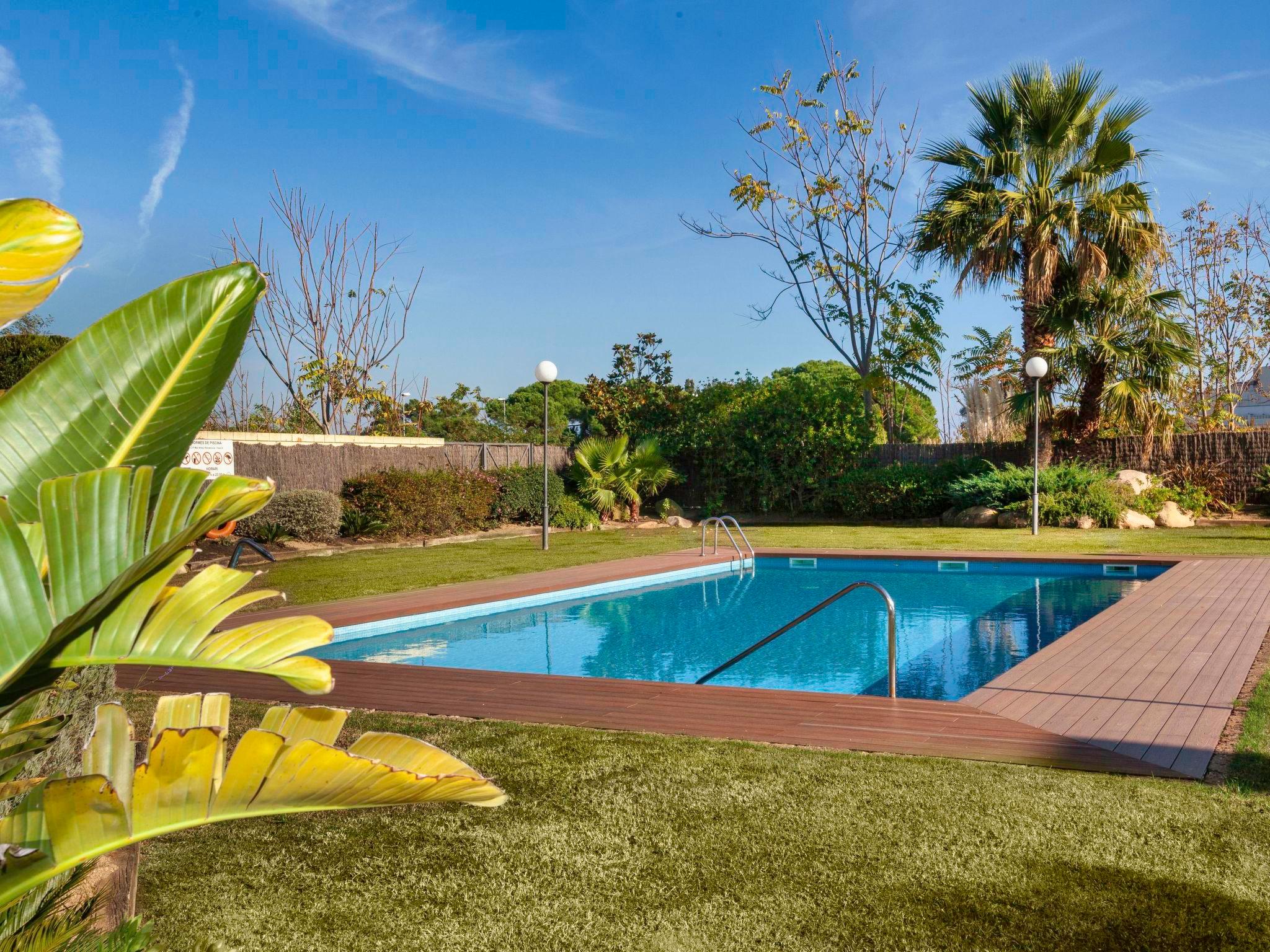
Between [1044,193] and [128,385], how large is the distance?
1734cm

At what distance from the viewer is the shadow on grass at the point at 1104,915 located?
250cm

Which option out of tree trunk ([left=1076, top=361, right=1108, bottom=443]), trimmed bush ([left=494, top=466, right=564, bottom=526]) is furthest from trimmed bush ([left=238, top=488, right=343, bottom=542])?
tree trunk ([left=1076, top=361, right=1108, bottom=443])

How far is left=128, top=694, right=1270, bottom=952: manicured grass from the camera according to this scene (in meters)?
2.59

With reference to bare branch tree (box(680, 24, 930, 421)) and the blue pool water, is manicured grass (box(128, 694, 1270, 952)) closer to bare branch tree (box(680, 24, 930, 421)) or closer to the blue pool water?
the blue pool water

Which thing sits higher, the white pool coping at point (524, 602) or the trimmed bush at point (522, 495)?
the trimmed bush at point (522, 495)

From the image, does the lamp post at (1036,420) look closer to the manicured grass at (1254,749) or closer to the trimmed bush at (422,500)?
the trimmed bush at (422,500)

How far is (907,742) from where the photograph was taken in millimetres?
4258

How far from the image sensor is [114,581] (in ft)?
3.18

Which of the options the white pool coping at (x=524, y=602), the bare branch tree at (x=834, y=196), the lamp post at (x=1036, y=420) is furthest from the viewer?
the bare branch tree at (x=834, y=196)

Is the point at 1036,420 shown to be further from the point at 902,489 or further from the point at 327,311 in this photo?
the point at 327,311

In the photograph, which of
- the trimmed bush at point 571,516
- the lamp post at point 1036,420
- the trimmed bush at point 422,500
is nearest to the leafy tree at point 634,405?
the trimmed bush at point 571,516

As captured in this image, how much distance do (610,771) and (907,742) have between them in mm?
1382

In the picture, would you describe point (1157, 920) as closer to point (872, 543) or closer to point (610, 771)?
A: point (610, 771)

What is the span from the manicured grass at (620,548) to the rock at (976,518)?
2.62ft
